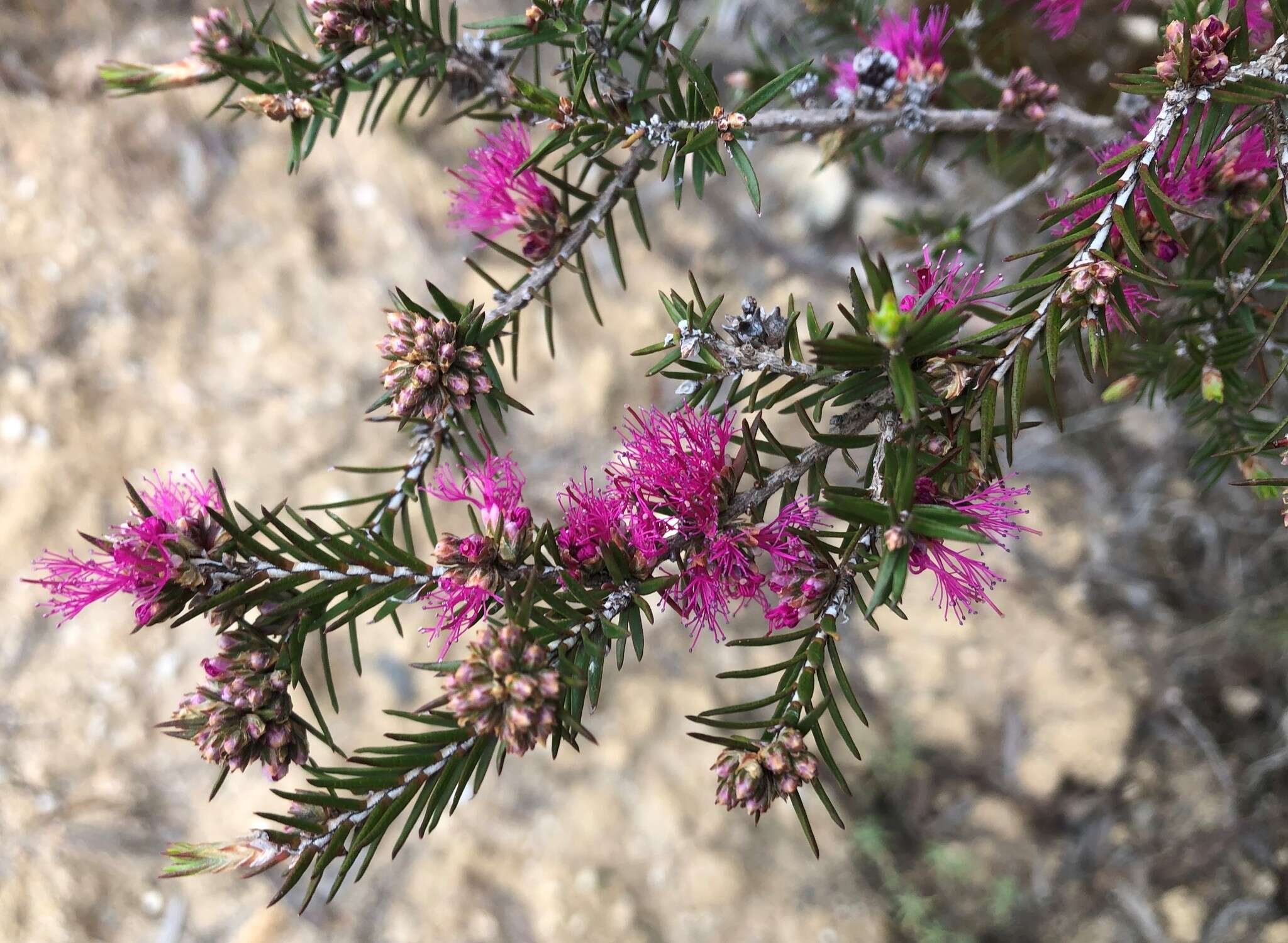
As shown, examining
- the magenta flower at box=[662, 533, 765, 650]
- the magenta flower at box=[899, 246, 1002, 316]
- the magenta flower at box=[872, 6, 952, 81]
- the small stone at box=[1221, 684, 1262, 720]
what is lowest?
the magenta flower at box=[662, 533, 765, 650]

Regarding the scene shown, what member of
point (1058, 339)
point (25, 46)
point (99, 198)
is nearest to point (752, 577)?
point (1058, 339)

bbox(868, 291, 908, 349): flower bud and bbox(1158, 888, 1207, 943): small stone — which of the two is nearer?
bbox(868, 291, 908, 349): flower bud

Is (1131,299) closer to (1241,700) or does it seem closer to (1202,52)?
(1202,52)

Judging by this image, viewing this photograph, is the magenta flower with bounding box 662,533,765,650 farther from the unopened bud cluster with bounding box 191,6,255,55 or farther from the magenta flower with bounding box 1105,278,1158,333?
the unopened bud cluster with bounding box 191,6,255,55

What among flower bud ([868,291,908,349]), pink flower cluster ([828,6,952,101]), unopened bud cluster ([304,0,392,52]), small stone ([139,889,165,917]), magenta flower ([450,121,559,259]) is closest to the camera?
flower bud ([868,291,908,349])

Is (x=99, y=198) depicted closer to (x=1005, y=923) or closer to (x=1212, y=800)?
(x=1005, y=923)

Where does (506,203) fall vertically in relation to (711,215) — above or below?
below

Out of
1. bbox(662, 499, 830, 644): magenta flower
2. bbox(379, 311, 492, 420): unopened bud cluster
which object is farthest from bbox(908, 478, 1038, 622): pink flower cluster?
bbox(379, 311, 492, 420): unopened bud cluster
